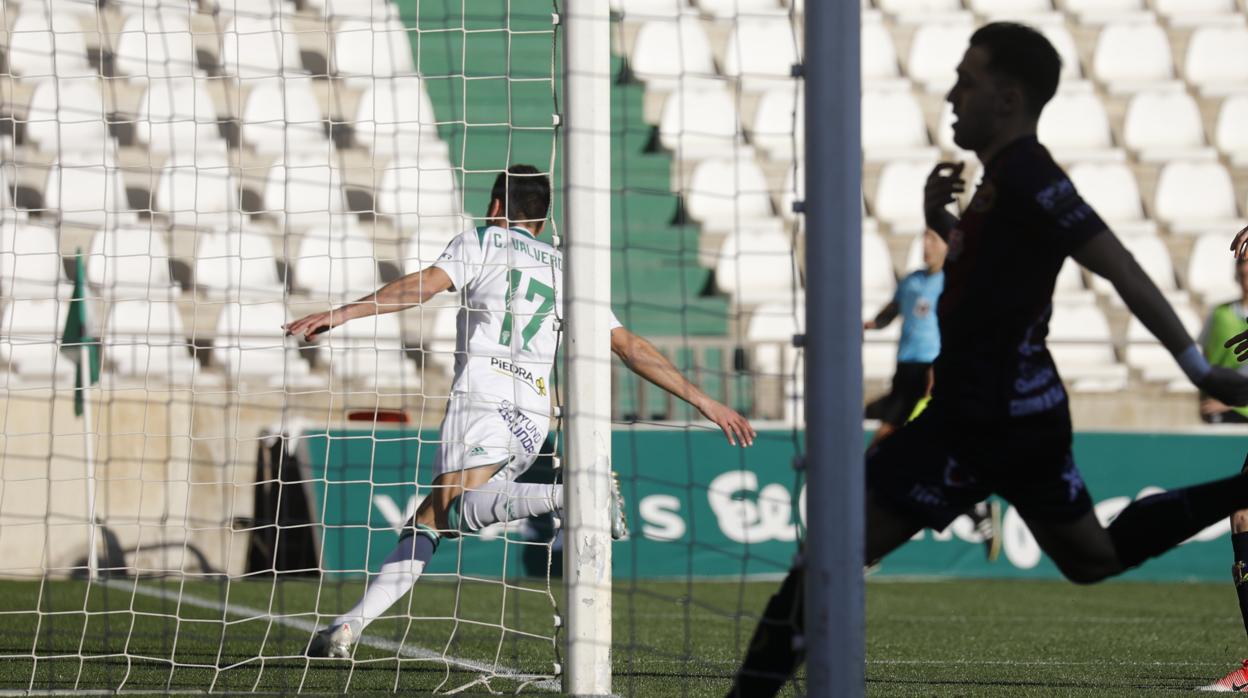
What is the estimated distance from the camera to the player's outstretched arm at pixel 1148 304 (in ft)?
10.8

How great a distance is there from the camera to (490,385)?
5559mm

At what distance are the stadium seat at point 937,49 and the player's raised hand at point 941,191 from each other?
1202cm

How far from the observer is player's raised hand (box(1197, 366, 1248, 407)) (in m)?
3.32

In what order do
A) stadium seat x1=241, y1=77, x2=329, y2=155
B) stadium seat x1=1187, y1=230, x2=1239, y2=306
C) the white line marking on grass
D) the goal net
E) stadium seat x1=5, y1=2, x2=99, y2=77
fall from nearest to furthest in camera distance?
the white line marking on grass → the goal net → stadium seat x1=5, y1=2, x2=99, y2=77 → stadium seat x1=241, y1=77, x2=329, y2=155 → stadium seat x1=1187, y1=230, x2=1239, y2=306

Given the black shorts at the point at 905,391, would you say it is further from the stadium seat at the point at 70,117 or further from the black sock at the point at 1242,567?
the stadium seat at the point at 70,117

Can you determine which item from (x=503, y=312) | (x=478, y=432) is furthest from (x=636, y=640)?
(x=503, y=312)

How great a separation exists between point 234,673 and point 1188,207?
40.2 feet

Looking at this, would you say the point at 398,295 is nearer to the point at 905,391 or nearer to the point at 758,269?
the point at 905,391

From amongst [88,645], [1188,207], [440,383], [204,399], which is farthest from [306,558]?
[1188,207]

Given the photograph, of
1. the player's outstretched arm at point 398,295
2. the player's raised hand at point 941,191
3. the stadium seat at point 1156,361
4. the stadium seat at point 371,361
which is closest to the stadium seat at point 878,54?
the stadium seat at point 1156,361

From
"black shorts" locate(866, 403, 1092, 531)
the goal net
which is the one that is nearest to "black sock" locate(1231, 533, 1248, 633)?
the goal net

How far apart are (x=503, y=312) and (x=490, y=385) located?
0.29m

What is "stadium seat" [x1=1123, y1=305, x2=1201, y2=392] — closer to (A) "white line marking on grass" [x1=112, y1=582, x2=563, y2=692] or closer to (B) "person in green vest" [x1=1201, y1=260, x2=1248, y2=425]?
(B) "person in green vest" [x1=1201, y1=260, x2=1248, y2=425]

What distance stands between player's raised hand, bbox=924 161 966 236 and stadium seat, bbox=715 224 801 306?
9.59 m
